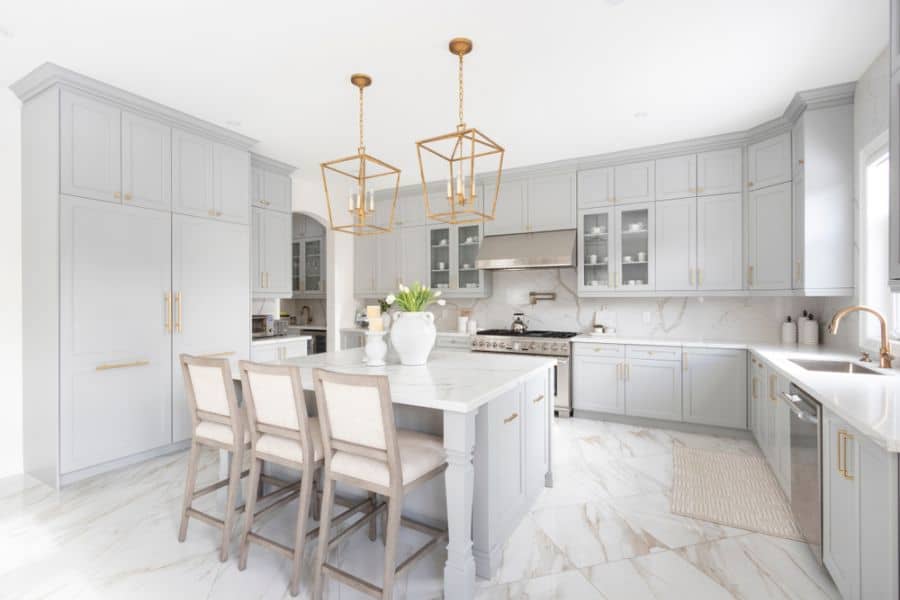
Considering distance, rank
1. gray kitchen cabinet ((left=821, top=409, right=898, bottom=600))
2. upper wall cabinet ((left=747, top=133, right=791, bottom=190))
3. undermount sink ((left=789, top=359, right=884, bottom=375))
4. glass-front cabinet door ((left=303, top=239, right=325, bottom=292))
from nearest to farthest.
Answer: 1. gray kitchen cabinet ((left=821, top=409, right=898, bottom=600))
2. undermount sink ((left=789, top=359, right=884, bottom=375))
3. upper wall cabinet ((left=747, top=133, right=791, bottom=190))
4. glass-front cabinet door ((left=303, top=239, right=325, bottom=292))

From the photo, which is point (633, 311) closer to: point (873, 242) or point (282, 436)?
point (873, 242)

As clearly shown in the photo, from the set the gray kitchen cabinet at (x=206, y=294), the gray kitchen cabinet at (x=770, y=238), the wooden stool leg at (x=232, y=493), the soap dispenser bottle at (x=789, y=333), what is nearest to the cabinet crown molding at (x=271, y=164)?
the gray kitchen cabinet at (x=206, y=294)

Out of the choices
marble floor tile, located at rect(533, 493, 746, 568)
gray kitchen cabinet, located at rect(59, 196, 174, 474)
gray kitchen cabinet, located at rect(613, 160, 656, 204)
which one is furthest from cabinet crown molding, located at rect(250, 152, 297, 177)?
marble floor tile, located at rect(533, 493, 746, 568)

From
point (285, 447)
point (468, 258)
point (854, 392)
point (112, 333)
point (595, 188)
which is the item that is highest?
point (595, 188)

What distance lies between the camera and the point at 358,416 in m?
1.77

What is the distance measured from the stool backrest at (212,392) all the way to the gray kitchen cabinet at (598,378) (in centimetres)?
328

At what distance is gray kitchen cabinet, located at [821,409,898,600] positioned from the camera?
1402mm

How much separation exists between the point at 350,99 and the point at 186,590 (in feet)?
9.96

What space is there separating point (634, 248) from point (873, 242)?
1799 millimetres

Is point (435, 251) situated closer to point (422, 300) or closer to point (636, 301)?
point (636, 301)

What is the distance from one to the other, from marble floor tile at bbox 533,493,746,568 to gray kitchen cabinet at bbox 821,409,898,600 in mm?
609

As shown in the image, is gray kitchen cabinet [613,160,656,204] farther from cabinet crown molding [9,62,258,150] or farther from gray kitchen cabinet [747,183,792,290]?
cabinet crown molding [9,62,258,150]

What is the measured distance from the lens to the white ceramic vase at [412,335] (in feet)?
8.49

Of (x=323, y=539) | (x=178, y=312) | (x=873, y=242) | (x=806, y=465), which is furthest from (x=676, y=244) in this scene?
Result: (x=178, y=312)
